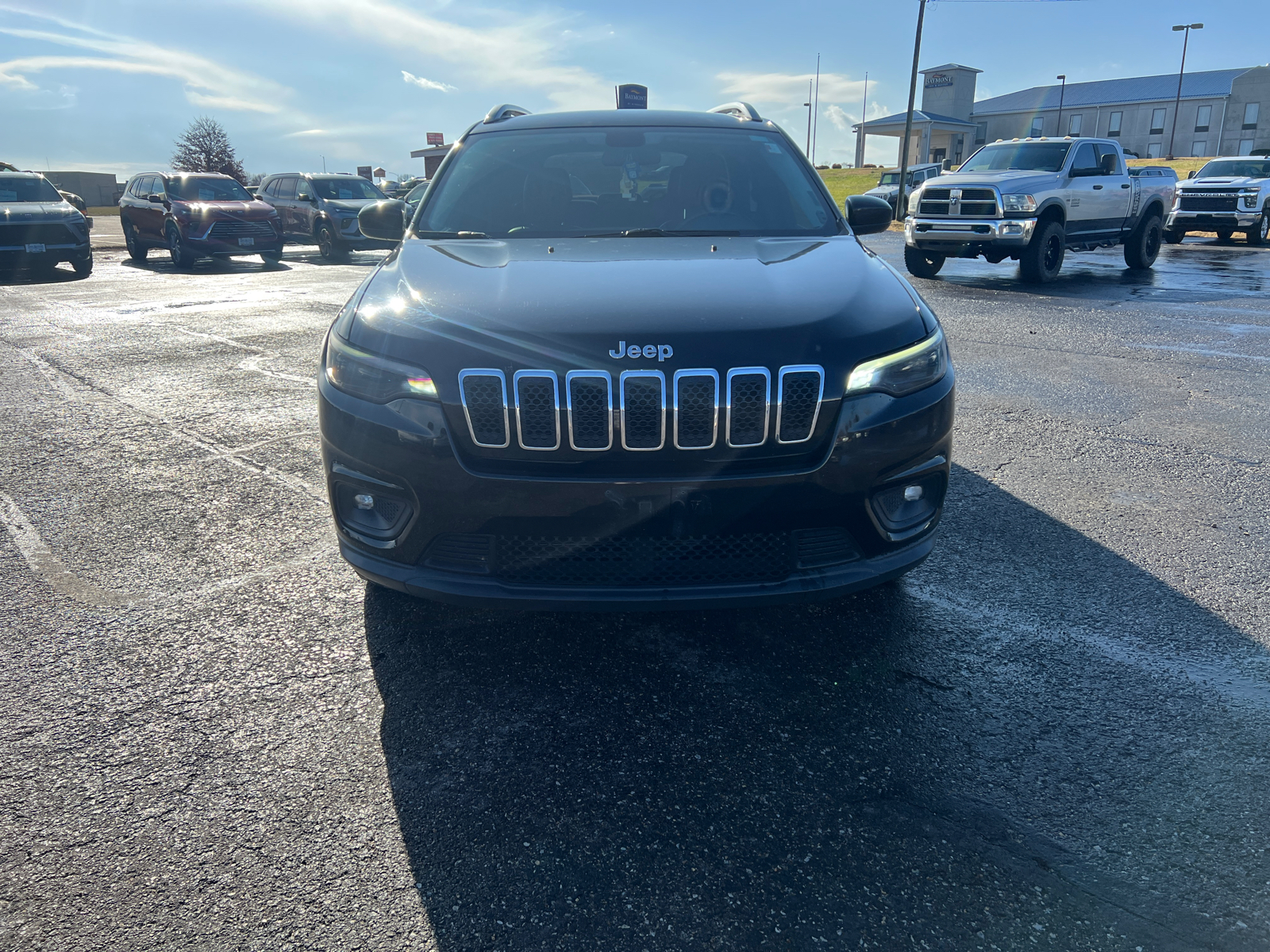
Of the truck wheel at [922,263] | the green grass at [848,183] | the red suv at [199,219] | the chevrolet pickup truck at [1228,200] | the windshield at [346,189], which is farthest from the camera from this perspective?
the green grass at [848,183]

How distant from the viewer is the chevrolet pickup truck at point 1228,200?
68.2 feet

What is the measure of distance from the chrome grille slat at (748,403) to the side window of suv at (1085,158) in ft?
43.2

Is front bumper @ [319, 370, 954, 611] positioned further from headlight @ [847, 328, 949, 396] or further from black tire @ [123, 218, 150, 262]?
black tire @ [123, 218, 150, 262]

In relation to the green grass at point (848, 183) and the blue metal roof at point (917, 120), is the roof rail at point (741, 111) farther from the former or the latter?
the blue metal roof at point (917, 120)

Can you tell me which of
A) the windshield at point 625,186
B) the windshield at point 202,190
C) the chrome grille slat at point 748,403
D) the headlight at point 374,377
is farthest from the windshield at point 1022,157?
the windshield at point 202,190

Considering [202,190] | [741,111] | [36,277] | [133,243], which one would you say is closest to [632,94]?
[202,190]

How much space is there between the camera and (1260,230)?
21.5m

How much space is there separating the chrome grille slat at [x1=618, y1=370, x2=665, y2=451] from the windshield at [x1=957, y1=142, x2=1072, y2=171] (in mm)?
13159

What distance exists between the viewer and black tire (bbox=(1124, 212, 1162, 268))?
15.2m

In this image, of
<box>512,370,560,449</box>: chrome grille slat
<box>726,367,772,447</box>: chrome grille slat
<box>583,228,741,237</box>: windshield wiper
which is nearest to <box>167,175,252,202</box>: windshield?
<box>583,228,741,237</box>: windshield wiper

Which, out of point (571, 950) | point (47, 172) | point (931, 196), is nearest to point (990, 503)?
point (571, 950)

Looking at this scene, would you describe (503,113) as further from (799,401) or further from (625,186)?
(799,401)

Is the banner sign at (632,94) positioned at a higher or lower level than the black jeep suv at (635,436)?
higher

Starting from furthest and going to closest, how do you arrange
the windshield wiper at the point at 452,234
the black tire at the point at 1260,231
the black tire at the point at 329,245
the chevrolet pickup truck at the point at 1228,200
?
1. the black tire at the point at 1260,231
2. the chevrolet pickup truck at the point at 1228,200
3. the black tire at the point at 329,245
4. the windshield wiper at the point at 452,234
